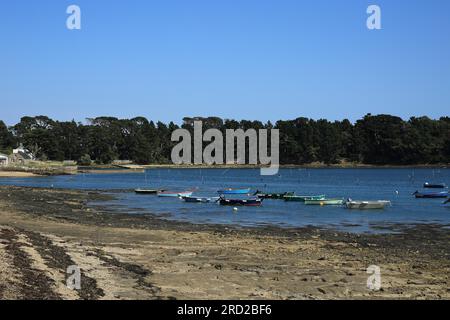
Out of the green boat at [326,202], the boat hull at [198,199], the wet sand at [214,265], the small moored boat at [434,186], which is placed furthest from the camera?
the small moored boat at [434,186]

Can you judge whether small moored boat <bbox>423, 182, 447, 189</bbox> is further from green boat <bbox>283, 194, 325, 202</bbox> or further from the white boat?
the white boat

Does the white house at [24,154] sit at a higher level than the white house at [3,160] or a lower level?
higher

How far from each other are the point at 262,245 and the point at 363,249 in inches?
172

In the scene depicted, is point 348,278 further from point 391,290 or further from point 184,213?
point 184,213

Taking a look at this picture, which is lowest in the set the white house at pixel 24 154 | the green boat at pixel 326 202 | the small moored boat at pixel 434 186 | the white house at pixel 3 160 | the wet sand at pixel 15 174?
the small moored boat at pixel 434 186

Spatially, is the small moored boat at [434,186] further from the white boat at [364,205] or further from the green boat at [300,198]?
the white boat at [364,205]

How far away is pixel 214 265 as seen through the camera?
18344 mm

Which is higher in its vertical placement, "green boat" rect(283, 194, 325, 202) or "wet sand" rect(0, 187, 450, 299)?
"wet sand" rect(0, 187, 450, 299)

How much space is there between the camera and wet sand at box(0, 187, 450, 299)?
13.8 m

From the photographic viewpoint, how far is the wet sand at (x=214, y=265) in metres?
13.8

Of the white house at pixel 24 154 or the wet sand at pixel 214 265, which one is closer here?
the wet sand at pixel 214 265

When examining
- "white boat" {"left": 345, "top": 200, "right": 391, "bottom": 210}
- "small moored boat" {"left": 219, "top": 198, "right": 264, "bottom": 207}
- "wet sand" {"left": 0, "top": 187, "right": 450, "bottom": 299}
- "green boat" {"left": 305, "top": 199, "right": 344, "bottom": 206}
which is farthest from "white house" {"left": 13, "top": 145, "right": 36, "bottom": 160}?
"wet sand" {"left": 0, "top": 187, "right": 450, "bottom": 299}

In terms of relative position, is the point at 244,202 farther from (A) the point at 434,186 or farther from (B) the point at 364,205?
(A) the point at 434,186

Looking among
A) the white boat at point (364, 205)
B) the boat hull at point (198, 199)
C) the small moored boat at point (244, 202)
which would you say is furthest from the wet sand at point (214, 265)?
the boat hull at point (198, 199)
